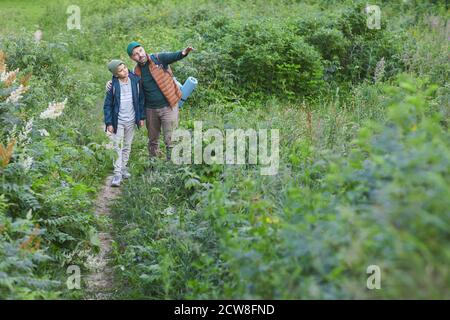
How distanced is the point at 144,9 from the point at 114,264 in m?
12.6

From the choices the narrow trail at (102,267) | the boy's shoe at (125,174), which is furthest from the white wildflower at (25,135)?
the boy's shoe at (125,174)

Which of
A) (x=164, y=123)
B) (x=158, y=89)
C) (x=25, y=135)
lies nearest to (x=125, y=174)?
(x=164, y=123)

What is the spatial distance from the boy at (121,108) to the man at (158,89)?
13 centimetres

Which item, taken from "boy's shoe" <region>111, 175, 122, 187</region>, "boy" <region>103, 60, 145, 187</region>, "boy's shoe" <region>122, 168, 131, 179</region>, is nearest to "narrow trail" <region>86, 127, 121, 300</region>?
"boy's shoe" <region>111, 175, 122, 187</region>

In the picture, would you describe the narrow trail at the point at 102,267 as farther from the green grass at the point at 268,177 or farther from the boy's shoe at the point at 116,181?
the boy's shoe at the point at 116,181

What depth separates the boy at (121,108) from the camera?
26.8 ft

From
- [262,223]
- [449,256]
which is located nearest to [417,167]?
[449,256]

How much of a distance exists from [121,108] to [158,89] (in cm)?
58

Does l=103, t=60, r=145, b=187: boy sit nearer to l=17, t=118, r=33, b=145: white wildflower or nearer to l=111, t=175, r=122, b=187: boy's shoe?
l=111, t=175, r=122, b=187: boy's shoe

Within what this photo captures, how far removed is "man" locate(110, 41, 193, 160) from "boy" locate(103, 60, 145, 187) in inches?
5.1

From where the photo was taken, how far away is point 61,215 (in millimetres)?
6586

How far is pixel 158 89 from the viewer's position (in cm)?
830

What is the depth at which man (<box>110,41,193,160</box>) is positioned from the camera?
26.7 feet
